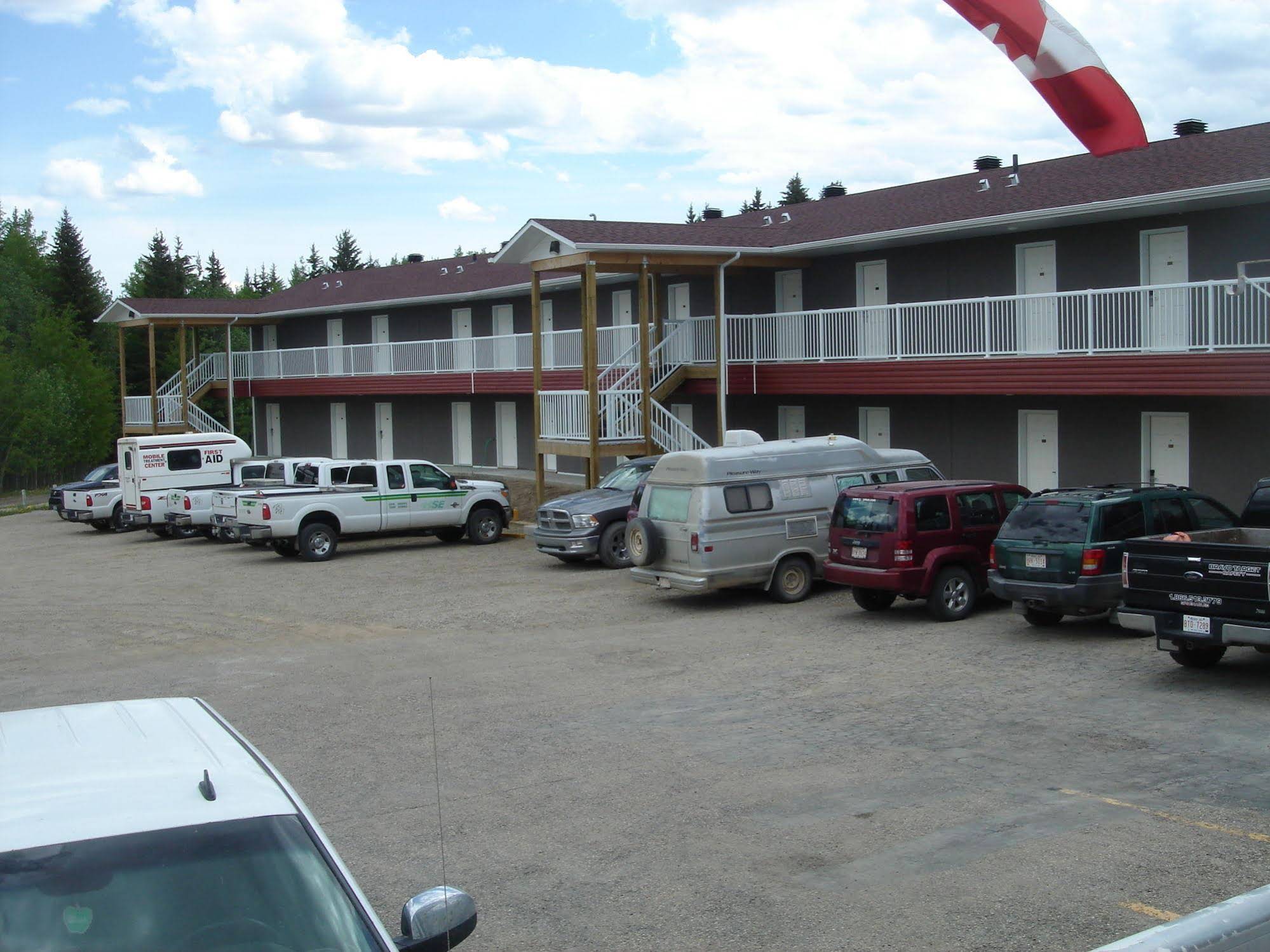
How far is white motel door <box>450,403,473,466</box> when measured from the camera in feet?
137

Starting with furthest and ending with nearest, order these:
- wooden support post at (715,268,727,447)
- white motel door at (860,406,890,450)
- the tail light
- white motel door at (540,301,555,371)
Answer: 1. white motel door at (540,301,555,371)
2. white motel door at (860,406,890,450)
3. wooden support post at (715,268,727,447)
4. the tail light

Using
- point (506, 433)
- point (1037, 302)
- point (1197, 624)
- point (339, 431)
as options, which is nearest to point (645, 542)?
point (1197, 624)

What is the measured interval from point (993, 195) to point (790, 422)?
7.31 metres

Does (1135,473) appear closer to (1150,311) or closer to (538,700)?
(1150,311)

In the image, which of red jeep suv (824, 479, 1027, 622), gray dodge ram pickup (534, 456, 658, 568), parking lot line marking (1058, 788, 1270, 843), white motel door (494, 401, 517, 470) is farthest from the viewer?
white motel door (494, 401, 517, 470)

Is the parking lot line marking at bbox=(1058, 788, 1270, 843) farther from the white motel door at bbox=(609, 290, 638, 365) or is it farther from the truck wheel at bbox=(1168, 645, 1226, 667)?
the white motel door at bbox=(609, 290, 638, 365)

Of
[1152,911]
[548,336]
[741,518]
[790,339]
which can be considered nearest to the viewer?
[1152,911]

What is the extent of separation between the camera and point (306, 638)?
16.5 meters

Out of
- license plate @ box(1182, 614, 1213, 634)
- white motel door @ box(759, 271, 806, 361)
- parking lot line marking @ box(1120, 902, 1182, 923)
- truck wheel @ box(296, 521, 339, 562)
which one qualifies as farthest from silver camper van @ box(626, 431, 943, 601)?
A: parking lot line marking @ box(1120, 902, 1182, 923)

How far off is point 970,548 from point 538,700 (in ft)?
22.5

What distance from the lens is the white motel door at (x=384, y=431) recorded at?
45188 mm

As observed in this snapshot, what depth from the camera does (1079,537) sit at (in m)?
14.3

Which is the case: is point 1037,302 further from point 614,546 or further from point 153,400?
point 153,400

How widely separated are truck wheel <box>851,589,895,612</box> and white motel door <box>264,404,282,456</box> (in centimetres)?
3814
